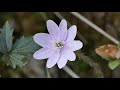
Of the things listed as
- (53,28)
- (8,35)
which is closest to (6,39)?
(8,35)

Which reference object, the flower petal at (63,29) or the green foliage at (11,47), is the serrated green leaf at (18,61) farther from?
the flower petal at (63,29)

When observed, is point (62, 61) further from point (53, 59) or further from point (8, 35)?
point (8, 35)

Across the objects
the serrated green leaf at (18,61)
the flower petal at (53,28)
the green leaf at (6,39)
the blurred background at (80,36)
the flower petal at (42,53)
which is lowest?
the blurred background at (80,36)

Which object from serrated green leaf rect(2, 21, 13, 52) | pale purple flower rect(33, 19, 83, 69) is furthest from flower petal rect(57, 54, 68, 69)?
serrated green leaf rect(2, 21, 13, 52)

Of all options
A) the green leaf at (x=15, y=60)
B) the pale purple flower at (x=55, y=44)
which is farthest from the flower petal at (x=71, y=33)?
the green leaf at (x=15, y=60)

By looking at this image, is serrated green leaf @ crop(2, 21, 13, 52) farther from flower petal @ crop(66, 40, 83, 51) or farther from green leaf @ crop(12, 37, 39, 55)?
flower petal @ crop(66, 40, 83, 51)
